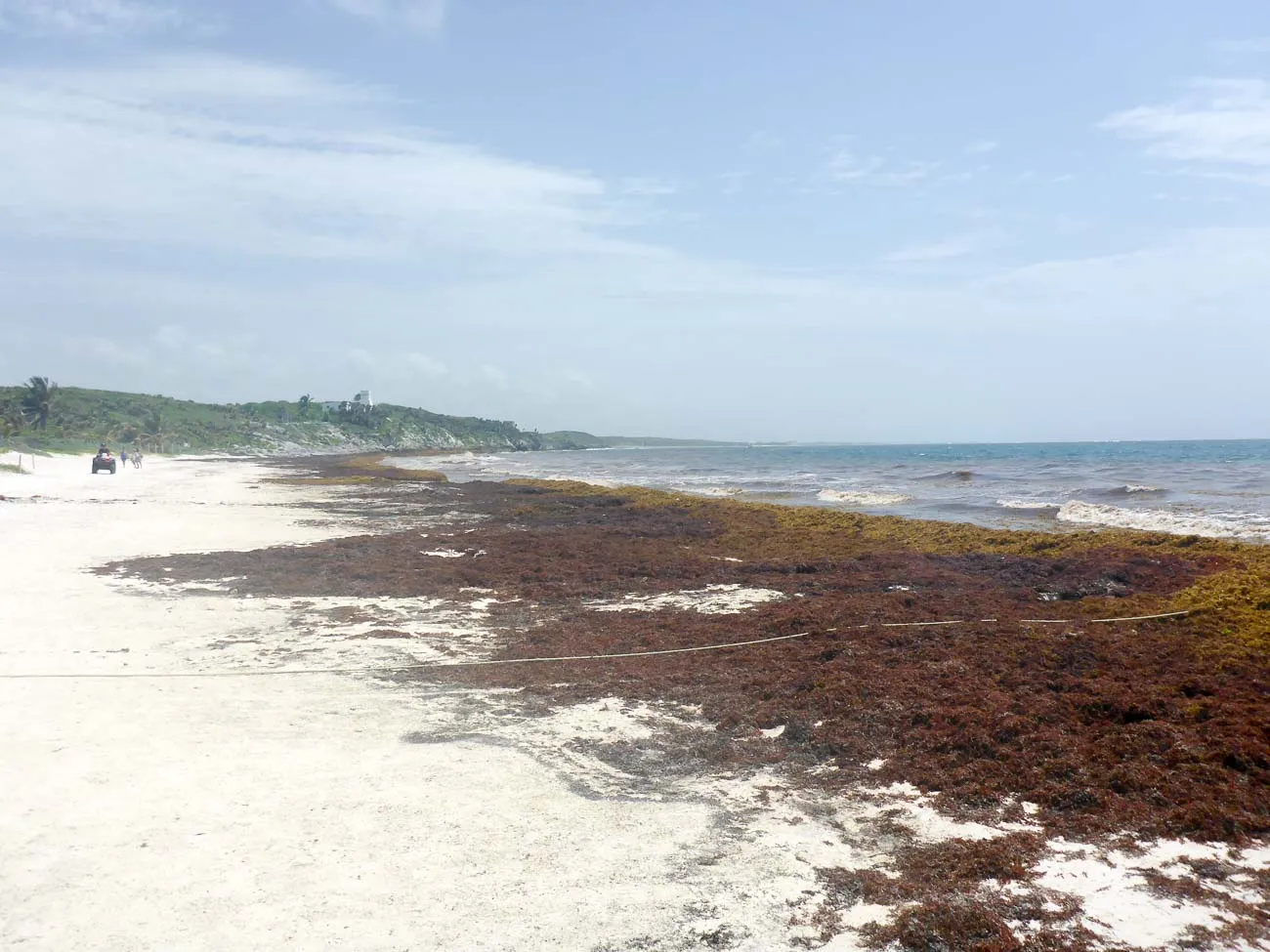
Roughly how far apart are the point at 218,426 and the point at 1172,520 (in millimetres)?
114811

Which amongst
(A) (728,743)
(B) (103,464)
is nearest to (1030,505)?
(A) (728,743)

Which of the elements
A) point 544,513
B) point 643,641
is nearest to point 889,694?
point 643,641

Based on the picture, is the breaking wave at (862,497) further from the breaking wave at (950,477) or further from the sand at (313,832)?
the sand at (313,832)

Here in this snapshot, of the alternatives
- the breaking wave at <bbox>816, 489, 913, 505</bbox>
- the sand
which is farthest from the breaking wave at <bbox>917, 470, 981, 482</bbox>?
the sand

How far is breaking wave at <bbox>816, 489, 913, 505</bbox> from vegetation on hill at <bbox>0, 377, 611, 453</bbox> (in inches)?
1891

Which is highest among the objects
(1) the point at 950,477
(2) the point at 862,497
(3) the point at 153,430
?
(3) the point at 153,430

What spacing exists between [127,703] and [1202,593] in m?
11.0

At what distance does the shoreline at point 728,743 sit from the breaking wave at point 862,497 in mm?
17436

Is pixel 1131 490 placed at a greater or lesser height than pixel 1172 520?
greater

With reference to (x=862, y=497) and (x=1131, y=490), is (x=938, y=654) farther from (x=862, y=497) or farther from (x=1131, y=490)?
(x=1131, y=490)

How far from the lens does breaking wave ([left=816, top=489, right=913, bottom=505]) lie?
30.9 meters

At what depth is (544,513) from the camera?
2592cm

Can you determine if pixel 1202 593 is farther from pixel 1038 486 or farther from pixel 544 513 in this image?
pixel 1038 486

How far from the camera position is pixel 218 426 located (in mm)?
113188
